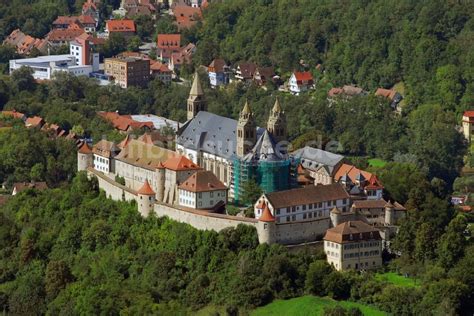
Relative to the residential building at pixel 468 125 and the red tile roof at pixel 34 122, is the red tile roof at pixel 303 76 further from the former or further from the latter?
the red tile roof at pixel 34 122

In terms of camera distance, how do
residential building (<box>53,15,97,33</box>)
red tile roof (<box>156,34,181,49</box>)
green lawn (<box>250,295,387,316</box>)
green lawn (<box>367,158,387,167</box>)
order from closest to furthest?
1. green lawn (<box>250,295,387,316</box>)
2. green lawn (<box>367,158,387,167</box>)
3. red tile roof (<box>156,34,181,49</box>)
4. residential building (<box>53,15,97,33</box>)

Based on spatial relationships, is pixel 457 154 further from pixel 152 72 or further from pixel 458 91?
pixel 152 72

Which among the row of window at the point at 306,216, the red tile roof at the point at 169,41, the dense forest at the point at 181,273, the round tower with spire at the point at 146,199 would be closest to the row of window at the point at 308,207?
the row of window at the point at 306,216

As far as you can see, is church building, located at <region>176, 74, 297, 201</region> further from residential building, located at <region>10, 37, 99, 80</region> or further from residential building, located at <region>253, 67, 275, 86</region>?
residential building, located at <region>10, 37, 99, 80</region>

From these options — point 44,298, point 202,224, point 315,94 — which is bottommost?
point 44,298

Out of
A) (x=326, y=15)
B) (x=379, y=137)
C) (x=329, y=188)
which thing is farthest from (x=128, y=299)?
(x=326, y=15)

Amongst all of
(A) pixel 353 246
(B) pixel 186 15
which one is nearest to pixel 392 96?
(B) pixel 186 15

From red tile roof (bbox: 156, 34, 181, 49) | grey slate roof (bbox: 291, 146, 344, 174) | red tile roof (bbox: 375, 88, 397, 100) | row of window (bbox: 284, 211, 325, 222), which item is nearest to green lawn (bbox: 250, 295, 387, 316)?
row of window (bbox: 284, 211, 325, 222)
